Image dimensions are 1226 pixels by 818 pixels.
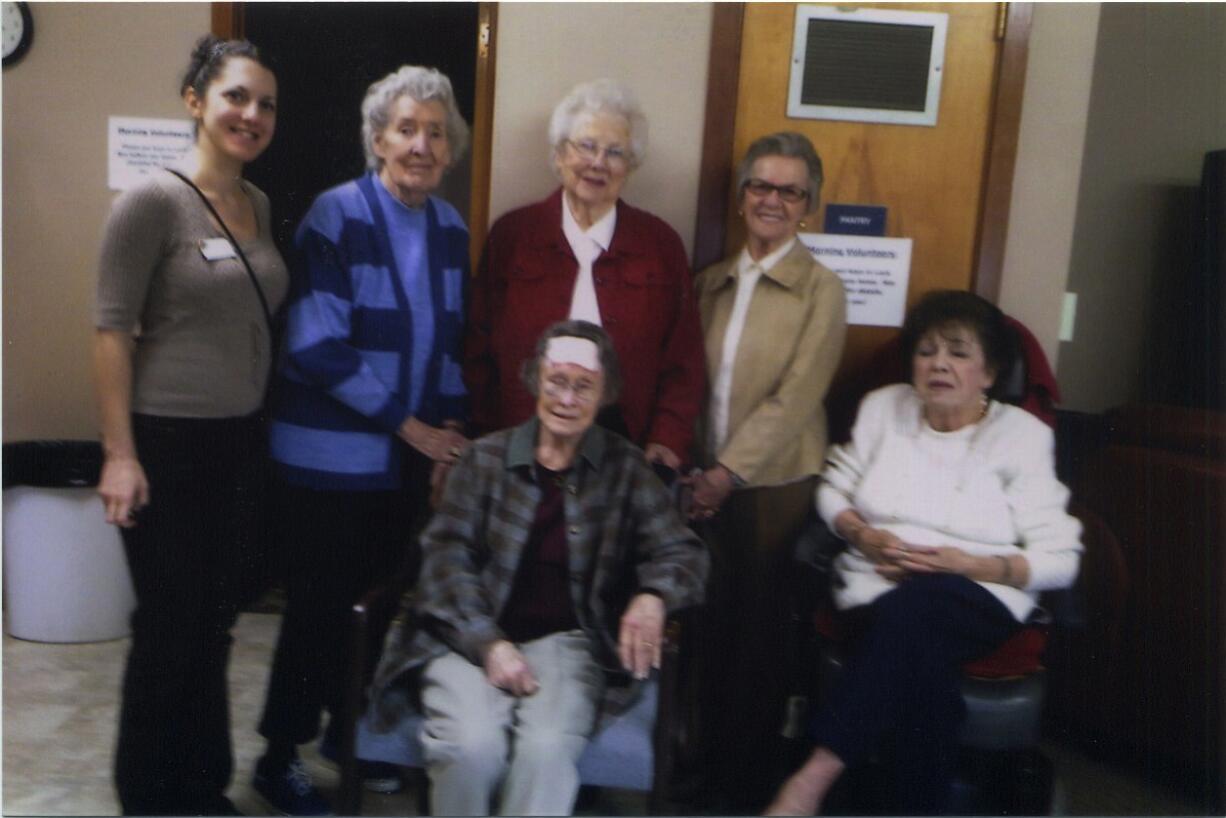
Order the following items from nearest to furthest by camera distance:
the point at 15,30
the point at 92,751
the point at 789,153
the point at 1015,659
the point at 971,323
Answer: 1. the point at 1015,659
2. the point at 971,323
3. the point at 789,153
4. the point at 92,751
5. the point at 15,30

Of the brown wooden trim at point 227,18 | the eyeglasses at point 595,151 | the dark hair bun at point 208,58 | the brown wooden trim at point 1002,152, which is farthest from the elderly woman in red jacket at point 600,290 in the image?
the brown wooden trim at point 227,18

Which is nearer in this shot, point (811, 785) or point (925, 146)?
point (811, 785)

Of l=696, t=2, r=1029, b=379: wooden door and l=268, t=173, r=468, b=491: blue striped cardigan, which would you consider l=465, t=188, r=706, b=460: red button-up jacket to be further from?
l=696, t=2, r=1029, b=379: wooden door

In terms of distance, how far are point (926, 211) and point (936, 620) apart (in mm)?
1006

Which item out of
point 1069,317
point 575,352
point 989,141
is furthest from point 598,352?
point 1069,317

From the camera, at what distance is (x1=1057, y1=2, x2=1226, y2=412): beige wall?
2.67 m

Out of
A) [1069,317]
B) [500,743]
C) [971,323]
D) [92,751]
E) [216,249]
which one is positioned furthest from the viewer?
[1069,317]

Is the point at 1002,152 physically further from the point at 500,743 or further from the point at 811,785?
the point at 500,743

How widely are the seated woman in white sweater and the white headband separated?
62cm

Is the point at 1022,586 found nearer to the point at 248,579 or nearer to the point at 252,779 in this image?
the point at 248,579

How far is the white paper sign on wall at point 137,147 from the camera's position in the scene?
250 cm

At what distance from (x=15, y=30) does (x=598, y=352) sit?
1843 mm

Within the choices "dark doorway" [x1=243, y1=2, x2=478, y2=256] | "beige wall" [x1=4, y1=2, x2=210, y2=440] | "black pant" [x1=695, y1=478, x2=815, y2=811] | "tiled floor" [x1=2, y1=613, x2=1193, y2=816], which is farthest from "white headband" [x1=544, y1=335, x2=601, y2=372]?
"dark doorway" [x1=243, y1=2, x2=478, y2=256]

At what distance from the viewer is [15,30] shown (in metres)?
2.40
